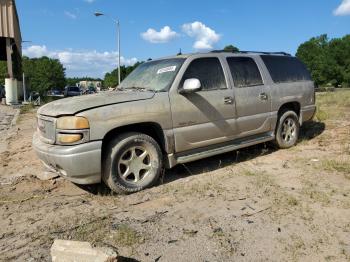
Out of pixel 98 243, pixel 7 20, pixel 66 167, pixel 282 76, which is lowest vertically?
pixel 98 243

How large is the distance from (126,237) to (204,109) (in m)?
2.55

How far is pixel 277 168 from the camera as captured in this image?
6066mm

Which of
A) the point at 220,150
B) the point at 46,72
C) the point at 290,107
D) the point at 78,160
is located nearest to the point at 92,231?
the point at 78,160

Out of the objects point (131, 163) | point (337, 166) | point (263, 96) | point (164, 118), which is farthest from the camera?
point (263, 96)

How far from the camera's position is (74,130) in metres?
4.50

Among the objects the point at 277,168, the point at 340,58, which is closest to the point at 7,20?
the point at 277,168

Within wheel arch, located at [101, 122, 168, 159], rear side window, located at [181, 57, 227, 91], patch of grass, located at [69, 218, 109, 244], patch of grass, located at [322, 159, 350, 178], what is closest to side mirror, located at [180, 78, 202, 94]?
rear side window, located at [181, 57, 227, 91]

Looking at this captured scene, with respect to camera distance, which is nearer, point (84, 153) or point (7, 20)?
point (84, 153)

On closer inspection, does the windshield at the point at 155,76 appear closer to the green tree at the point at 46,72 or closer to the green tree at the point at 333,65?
the green tree at the point at 46,72

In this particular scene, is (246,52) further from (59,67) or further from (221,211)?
(59,67)

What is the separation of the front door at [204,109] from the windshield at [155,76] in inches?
7.2

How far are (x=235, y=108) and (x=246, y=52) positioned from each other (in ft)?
4.15

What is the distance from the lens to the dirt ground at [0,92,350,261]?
3.46 meters

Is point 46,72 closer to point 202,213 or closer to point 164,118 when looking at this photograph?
point 164,118
